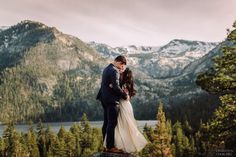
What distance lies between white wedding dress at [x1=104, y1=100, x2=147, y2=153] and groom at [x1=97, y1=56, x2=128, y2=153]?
0.61 feet

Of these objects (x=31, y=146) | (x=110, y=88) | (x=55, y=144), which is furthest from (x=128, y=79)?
(x=31, y=146)

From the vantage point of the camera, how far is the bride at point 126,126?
13.2 meters

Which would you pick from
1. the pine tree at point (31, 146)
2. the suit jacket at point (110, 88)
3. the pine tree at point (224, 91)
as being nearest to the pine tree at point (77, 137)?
the pine tree at point (31, 146)

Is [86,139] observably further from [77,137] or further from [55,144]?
[55,144]

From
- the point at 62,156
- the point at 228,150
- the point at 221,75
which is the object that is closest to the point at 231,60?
the point at 221,75

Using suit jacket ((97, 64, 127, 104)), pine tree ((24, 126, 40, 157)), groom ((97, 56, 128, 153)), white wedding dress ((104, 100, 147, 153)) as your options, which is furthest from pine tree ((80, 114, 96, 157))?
suit jacket ((97, 64, 127, 104))

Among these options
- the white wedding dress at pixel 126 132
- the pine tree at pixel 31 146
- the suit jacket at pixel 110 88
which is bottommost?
the pine tree at pixel 31 146

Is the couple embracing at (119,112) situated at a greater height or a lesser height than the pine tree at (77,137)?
greater

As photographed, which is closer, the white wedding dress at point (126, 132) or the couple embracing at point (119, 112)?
the couple embracing at point (119, 112)

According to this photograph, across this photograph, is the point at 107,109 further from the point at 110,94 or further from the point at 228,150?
the point at 228,150

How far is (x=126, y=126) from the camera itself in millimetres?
13328

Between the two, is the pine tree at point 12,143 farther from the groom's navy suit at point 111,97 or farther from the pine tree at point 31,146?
the groom's navy suit at point 111,97

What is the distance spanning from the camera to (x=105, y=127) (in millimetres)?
13602

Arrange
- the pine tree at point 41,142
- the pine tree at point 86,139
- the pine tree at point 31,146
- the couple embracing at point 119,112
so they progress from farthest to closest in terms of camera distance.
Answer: the pine tree at point 41,142, the pine tree at point 86,139, the pine tree at point 31,146, the couple embracing at point 119,112
